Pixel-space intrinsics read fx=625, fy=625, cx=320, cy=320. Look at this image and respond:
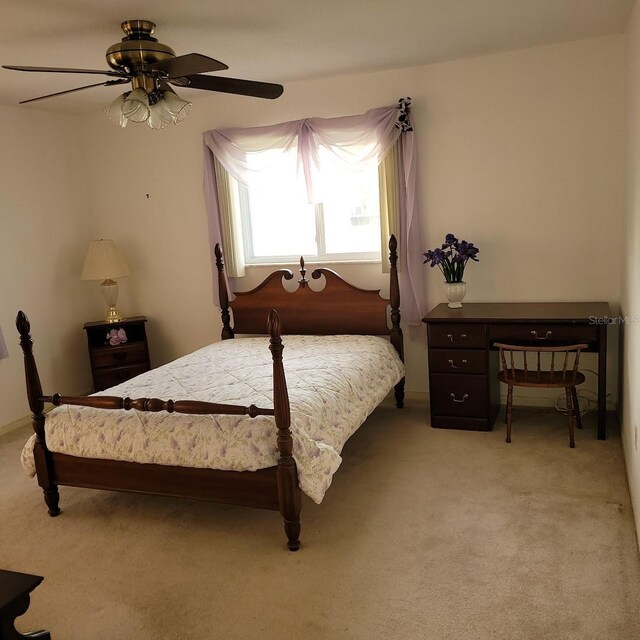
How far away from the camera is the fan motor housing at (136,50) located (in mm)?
2850

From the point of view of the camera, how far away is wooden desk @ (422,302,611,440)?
3697mm

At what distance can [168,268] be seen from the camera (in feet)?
17.2

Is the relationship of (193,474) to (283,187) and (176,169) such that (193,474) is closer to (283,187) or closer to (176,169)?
(283,187)

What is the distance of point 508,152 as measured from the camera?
13.6 feet

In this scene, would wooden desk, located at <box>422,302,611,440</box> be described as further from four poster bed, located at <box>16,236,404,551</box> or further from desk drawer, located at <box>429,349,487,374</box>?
four poster bed, located at <box>16,236,404,551</box>

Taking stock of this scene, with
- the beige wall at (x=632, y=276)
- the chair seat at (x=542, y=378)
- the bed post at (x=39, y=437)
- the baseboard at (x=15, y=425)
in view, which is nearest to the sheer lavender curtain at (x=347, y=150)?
the chair seat at (x=542, y=378)

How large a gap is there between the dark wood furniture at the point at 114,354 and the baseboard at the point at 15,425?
56 cm

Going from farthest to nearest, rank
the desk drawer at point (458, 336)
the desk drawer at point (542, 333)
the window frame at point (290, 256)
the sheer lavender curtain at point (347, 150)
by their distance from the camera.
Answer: the window frame at point (290, 256) < the sheer lavender curtain at point (347, 150) < the desk drawer at point (458, 336) < the desk drawer at point (542, 333)

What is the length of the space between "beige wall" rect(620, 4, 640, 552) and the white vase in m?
0.97

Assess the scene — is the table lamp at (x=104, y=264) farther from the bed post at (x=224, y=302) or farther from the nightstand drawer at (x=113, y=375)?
the bed post at (x=224, y=302)

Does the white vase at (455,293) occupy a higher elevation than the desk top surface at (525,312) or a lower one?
higher

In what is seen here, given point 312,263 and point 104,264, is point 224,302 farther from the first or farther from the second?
point 104,264

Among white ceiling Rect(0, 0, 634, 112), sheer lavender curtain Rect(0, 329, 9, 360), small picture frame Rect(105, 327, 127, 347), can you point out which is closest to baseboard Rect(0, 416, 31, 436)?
→ sheer lavender curtain Rect(0, 329, 9, 360)

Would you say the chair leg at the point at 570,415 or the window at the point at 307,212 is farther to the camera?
the window at the point at 307,212
